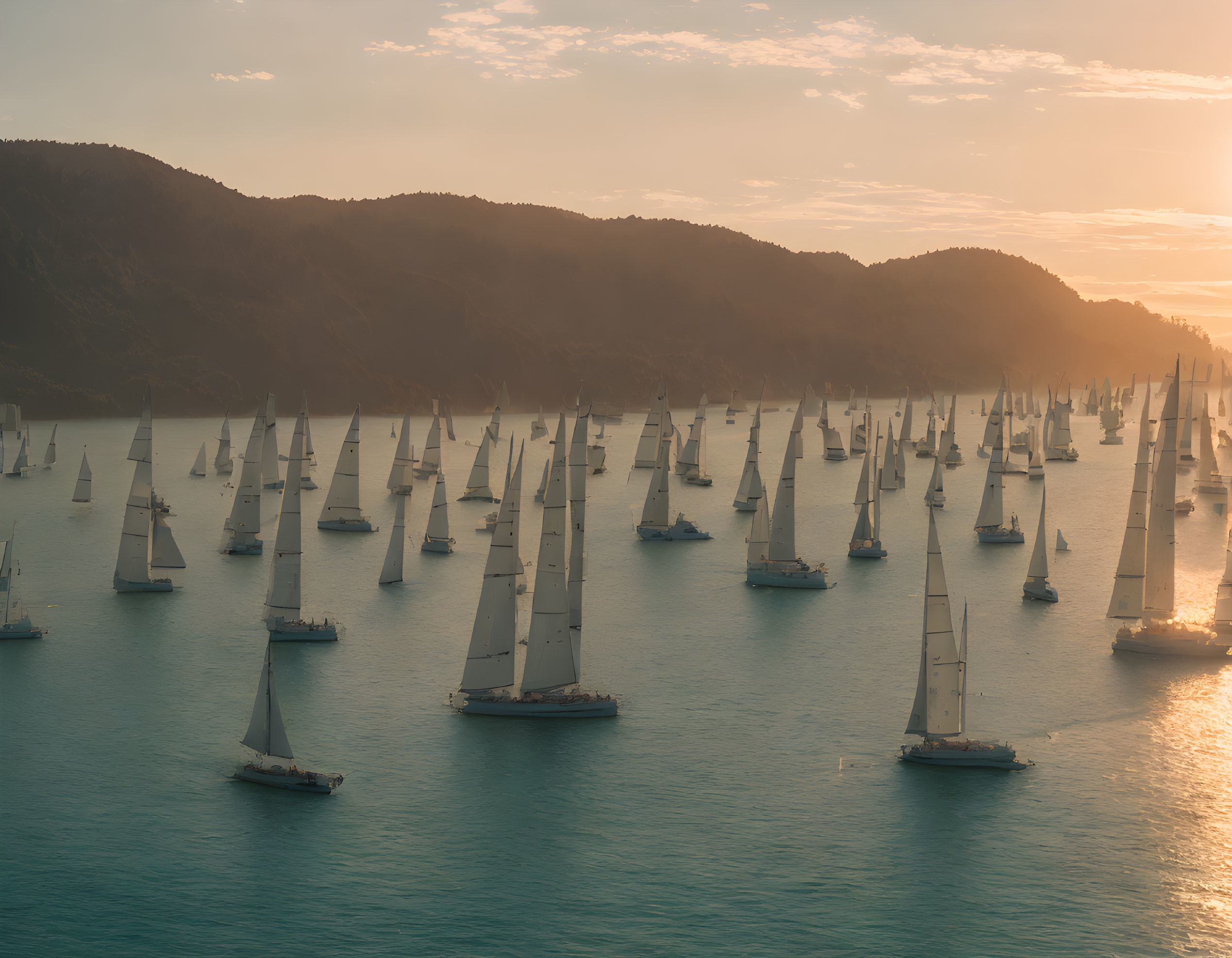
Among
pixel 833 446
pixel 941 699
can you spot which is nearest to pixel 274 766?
pixel 941 699

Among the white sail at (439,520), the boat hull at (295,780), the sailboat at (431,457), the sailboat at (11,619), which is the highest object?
the sailboat at (431,457)

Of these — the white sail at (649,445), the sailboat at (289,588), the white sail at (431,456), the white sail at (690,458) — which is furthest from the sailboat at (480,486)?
the sailboat at (289,588)

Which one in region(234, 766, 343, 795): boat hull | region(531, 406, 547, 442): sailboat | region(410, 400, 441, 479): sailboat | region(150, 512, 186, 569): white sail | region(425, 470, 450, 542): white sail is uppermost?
region(531, 406, 547, 442): sailboat

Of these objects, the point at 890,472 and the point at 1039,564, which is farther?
the point at 890,472

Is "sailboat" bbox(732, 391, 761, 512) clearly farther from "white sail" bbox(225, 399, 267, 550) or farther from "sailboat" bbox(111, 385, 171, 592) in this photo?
"sailboat" bbox(111, 385, 171, 592)

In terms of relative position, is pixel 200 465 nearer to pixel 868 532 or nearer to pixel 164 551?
pixel 164 551

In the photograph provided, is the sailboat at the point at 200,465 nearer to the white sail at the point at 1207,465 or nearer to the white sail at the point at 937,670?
the white sail at the point at 937,670

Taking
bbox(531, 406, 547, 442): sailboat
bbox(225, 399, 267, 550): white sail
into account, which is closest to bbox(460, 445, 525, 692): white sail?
bbox(225, 399, 267, 550): white sail
